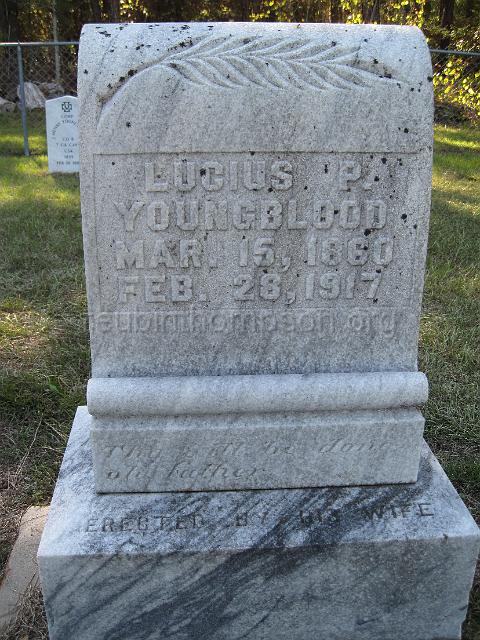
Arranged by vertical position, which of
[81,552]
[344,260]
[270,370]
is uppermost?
[344,260]

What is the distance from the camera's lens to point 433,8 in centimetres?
1584

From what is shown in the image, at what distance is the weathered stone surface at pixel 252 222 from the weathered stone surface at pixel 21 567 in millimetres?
534

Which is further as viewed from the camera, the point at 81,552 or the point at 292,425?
the point at 292,425

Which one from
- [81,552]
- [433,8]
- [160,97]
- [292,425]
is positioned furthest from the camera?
[433,8]

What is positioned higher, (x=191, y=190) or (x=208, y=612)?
(x=191, y=190)

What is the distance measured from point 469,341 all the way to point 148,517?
2471mm

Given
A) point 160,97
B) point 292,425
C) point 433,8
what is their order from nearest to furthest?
point 160,97 → point 292,425 → point 433,8

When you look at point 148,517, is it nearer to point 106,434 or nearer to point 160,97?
point 106,434

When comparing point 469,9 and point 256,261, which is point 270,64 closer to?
point 256,261

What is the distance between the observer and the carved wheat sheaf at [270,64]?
1598 millimetres

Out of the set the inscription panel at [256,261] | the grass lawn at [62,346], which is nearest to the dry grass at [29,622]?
the grass lawn at [62,346]

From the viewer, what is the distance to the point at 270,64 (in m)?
1.61

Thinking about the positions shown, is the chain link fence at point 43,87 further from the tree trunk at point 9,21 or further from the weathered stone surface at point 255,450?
the weathered stone surface at point 255,450

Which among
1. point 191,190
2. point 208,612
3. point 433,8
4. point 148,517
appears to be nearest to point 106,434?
point 148,517
